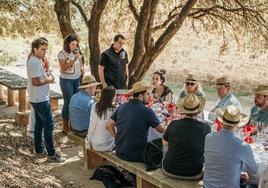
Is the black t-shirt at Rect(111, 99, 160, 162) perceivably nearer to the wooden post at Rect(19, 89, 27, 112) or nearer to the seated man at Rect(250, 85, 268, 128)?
the seated man at Rect(250, 85, 268, 128)

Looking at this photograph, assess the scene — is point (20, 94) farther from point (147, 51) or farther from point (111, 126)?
point (111, 126)

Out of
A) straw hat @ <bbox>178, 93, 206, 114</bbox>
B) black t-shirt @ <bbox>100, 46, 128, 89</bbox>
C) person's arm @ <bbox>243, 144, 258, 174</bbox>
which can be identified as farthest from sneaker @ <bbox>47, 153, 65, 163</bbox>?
person's arm @ <bbox>243, 144, 258, 174</bbox>

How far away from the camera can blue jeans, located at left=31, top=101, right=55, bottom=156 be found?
5.90m

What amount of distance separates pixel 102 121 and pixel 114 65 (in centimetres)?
170

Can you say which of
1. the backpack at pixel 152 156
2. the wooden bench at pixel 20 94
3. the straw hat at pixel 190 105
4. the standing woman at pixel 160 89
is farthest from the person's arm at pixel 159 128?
the wooden bench at pixel 20 94

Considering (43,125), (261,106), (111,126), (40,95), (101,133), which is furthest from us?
(43,125)

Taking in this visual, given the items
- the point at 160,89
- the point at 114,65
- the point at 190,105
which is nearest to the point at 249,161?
the point at 190,105

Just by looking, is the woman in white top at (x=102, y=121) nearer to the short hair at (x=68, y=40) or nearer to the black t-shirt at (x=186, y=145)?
the black t-shirt at (x=186, y=145)

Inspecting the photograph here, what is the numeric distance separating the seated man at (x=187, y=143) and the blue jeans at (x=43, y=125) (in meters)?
2.15

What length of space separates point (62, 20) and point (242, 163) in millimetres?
5285

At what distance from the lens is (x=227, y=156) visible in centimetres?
377

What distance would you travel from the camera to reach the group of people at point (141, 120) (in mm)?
3820

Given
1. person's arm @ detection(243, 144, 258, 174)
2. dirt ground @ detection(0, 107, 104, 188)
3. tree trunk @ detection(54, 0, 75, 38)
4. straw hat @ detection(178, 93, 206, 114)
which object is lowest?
dirt ground @ detection(0, 107, 104, 188)

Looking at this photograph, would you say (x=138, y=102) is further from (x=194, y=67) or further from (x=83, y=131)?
(x=194, y=67)
